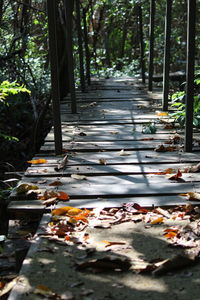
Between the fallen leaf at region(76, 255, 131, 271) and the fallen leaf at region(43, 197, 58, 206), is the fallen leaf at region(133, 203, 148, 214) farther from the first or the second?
the fallen leaf at region(76, 255, 131, 271)

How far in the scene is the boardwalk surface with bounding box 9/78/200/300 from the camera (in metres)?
1.93

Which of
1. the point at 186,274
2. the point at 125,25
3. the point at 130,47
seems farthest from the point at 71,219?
the point at 130,47

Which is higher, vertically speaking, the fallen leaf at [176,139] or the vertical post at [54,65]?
the vertical post at [54,65]

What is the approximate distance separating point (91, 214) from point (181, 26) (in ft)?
42.8

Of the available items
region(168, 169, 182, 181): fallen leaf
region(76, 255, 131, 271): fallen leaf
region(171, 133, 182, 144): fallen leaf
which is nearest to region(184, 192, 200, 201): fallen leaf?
region(168, 169, 182, 181): fallen leaf

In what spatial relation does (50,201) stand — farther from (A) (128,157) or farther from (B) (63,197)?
(A) (128,157)

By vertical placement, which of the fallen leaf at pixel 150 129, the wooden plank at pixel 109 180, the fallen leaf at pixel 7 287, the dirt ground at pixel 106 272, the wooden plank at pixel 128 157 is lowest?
the fallen leaf at pixel 7 287

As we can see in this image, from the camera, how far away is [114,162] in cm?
377

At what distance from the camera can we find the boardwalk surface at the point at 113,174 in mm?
1935

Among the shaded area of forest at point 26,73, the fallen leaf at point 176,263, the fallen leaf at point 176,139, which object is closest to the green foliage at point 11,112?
the shaded area of forest at point 26,73

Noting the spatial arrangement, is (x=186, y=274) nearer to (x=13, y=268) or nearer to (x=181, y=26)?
(x=13, y=268)

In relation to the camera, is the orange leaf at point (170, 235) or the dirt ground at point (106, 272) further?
the orange leaf at point (170, 235)

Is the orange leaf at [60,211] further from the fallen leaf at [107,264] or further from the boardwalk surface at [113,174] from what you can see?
the fallen leaf at [107,264]

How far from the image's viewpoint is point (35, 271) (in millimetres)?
2000
